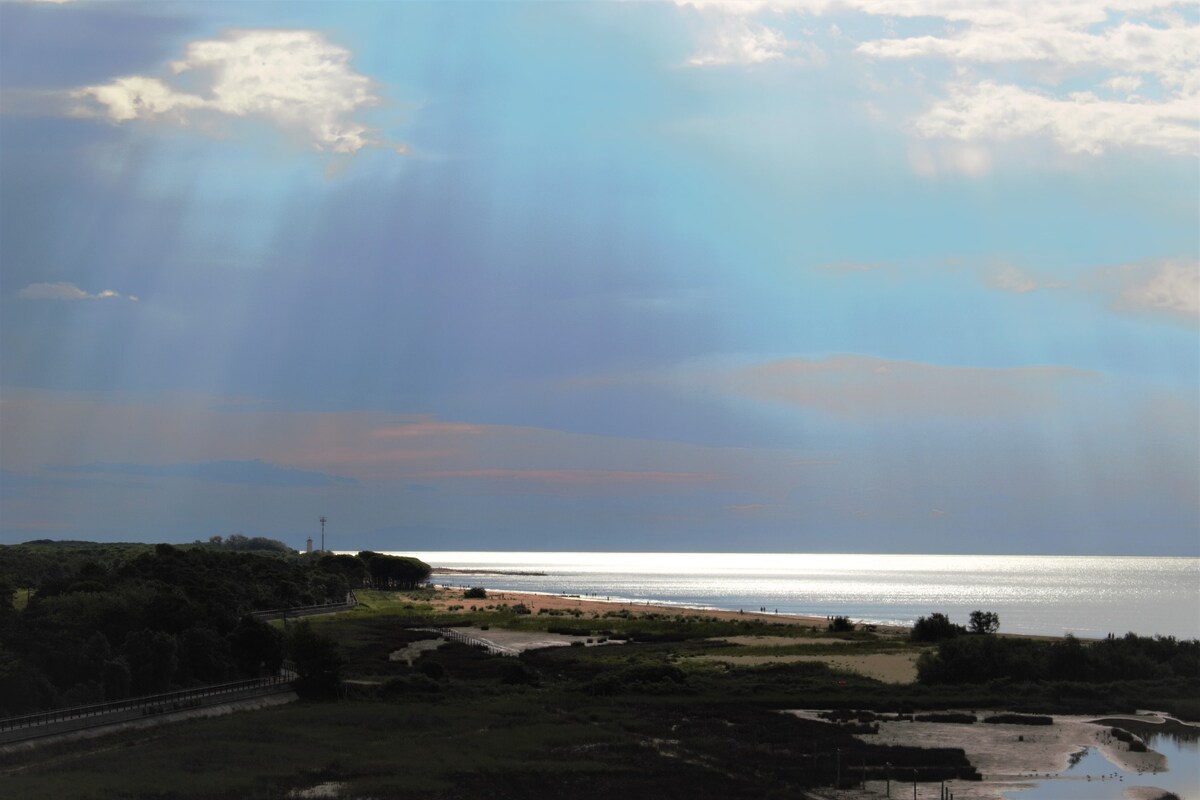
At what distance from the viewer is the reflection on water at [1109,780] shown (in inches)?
1443

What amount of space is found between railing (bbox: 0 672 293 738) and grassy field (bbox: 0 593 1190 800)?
115 inches

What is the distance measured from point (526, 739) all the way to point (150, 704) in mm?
17121

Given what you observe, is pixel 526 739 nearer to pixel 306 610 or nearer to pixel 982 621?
pixel 982 621

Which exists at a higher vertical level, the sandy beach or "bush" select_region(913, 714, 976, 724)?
"bush" select_region(913, 714, 976, 724)

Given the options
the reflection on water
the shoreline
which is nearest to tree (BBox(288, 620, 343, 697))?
the reflection on water

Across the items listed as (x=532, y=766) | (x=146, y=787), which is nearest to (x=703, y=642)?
(x=532, y=766)

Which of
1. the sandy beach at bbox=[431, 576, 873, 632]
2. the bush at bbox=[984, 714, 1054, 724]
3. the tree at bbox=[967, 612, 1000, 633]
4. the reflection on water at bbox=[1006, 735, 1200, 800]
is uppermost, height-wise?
the tree at bbox=[967, 612, 1000, 633]

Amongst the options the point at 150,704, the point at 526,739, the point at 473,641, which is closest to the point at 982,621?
the point at 473,641

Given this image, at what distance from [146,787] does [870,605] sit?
16707cm

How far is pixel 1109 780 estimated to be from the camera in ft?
128

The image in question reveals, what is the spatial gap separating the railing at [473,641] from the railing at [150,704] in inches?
1069

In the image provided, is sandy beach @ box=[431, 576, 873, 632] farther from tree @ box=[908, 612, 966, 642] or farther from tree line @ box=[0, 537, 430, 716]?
tree line @ box=[0, 537, 430, 716]

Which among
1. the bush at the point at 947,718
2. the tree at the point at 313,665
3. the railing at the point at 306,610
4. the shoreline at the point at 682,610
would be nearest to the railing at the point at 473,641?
the railing at the point at 306,610

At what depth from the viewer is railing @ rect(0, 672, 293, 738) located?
141 ft
